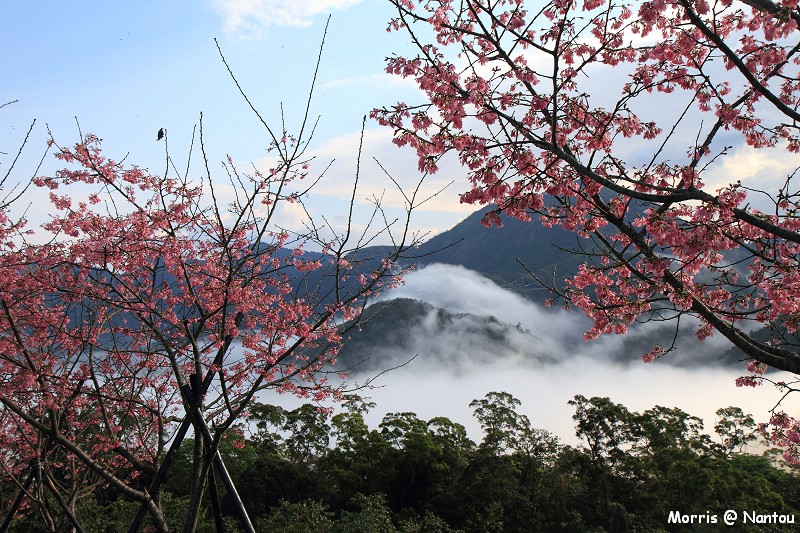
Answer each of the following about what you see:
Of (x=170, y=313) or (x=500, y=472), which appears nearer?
(x=170, y=313)

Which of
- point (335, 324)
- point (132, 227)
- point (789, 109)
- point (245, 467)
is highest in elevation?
point (789, 109)

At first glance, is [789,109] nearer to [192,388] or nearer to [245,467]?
[192,388]

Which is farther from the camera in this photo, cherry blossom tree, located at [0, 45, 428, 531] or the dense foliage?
the dense foliage

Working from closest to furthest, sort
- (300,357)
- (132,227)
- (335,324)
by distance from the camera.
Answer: (300,357) → (132,227) → (335,324)

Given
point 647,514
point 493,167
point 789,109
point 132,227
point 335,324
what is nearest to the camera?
point 789,109

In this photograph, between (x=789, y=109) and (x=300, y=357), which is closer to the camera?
(x=789, y=109)

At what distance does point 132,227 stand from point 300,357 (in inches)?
107

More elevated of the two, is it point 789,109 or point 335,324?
point 789,109

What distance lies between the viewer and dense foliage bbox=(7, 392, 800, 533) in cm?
2716

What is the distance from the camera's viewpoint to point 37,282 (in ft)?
23.6

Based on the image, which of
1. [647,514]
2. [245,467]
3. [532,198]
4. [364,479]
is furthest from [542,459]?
[532,198]

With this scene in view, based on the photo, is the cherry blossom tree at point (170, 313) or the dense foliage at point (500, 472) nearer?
the cherry blossom tree at point (170, 313)

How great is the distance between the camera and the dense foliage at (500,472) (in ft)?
89.1

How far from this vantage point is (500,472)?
28.4 m
